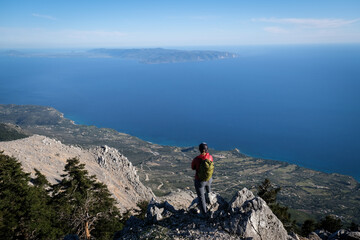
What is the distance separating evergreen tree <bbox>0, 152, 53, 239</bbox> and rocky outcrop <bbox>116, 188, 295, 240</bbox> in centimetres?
993

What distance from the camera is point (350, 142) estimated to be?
631ft

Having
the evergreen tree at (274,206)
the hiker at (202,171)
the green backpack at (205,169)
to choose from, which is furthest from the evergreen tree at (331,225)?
the green backpack at (205,169)

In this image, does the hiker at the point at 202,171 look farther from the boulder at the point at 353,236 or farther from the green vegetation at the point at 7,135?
the green vegetation at the point at 7,135

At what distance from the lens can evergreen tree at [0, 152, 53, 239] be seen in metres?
20.4

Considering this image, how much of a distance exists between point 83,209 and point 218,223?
15.6m

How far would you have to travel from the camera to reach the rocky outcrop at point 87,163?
157 feet

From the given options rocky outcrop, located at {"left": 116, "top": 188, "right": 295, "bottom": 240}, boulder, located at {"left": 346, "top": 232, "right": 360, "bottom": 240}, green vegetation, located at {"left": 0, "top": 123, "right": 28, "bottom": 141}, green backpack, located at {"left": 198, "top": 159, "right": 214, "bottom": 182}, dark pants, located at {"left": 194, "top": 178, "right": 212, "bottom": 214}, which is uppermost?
green backpack, located at {"left": 198, "top": 159, "right": 214, "bottom": 182}

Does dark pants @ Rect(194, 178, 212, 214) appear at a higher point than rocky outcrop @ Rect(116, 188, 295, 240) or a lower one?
higher

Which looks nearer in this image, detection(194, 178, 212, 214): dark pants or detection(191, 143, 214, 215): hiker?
detection(191, 143, 214, 215): hiker

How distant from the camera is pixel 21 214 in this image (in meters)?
21.0

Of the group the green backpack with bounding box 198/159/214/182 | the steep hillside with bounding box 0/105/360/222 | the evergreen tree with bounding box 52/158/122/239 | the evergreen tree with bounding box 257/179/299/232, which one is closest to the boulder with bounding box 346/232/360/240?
the green backpack with bounding box 198/159/214/182

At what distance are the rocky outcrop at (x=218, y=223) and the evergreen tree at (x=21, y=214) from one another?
993 cm

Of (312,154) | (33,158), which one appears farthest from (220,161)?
(33,158)

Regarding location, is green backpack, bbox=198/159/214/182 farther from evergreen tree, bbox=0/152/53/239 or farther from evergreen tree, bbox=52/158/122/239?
evergreen tree, bbox=0/152/53/239
